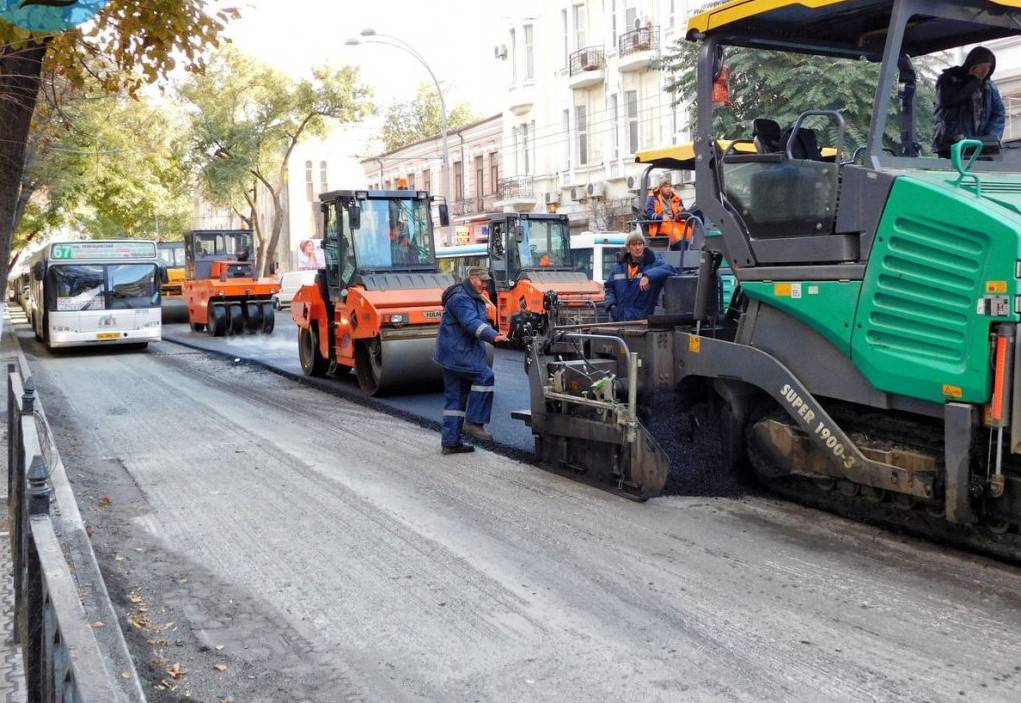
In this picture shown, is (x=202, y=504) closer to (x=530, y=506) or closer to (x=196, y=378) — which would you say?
(x=530, y=506)

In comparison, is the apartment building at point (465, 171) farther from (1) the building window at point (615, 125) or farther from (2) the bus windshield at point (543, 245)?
(2) the bus windshield at point (543, 245)

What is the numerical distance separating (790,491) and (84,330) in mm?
17245

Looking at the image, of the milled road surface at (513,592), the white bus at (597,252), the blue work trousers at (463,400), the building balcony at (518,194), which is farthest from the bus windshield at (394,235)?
the building balcony at (518,194)

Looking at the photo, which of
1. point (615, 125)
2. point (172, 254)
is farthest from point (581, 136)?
point (172, 254)

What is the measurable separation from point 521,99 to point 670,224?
27.7 metres

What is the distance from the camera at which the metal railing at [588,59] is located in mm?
33344

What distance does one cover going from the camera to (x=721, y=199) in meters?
6.88

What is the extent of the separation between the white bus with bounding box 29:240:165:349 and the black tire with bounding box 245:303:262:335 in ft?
13.4

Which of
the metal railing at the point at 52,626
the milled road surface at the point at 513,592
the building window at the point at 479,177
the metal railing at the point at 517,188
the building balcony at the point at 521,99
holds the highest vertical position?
the building balcony at the point at 521,99

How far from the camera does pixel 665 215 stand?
11.8 meters

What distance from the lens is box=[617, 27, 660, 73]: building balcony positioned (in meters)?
30.6

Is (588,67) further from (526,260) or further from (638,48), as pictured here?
(526,260)

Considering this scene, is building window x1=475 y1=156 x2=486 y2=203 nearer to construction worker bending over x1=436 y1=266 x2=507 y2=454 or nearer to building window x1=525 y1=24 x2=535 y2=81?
building window x1=525 y1=24 x2=535 y2=81

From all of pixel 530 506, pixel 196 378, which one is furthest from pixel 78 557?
pixel 196 378
